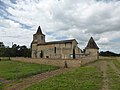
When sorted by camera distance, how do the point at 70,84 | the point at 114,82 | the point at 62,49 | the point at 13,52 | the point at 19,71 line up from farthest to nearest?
the point at 13,52, the point at 62,49, the point at 19,71, the point at 114,82, the point at 70,84

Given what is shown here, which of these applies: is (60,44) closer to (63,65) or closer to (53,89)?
(63,65)

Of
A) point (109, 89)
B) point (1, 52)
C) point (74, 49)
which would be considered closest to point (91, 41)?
point (74, 49)

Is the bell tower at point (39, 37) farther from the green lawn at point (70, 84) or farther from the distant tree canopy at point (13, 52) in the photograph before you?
the green lawn at point (70, 84)

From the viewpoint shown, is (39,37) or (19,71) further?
(39,37)

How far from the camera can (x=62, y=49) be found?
192 feet

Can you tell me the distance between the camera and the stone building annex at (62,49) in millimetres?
56312

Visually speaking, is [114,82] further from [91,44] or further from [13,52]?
[13,52]

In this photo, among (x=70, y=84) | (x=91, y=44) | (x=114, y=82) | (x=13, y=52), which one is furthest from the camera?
(x=13, y=52)

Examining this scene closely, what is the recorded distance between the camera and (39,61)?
145 feet

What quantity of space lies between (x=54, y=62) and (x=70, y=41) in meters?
18.4

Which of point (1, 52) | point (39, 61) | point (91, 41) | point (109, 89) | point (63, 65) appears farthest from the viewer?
point (1, 52)

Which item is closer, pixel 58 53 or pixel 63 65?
pixel 63 65

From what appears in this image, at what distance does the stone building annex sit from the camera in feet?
185

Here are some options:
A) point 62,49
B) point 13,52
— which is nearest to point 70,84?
point 62,49
